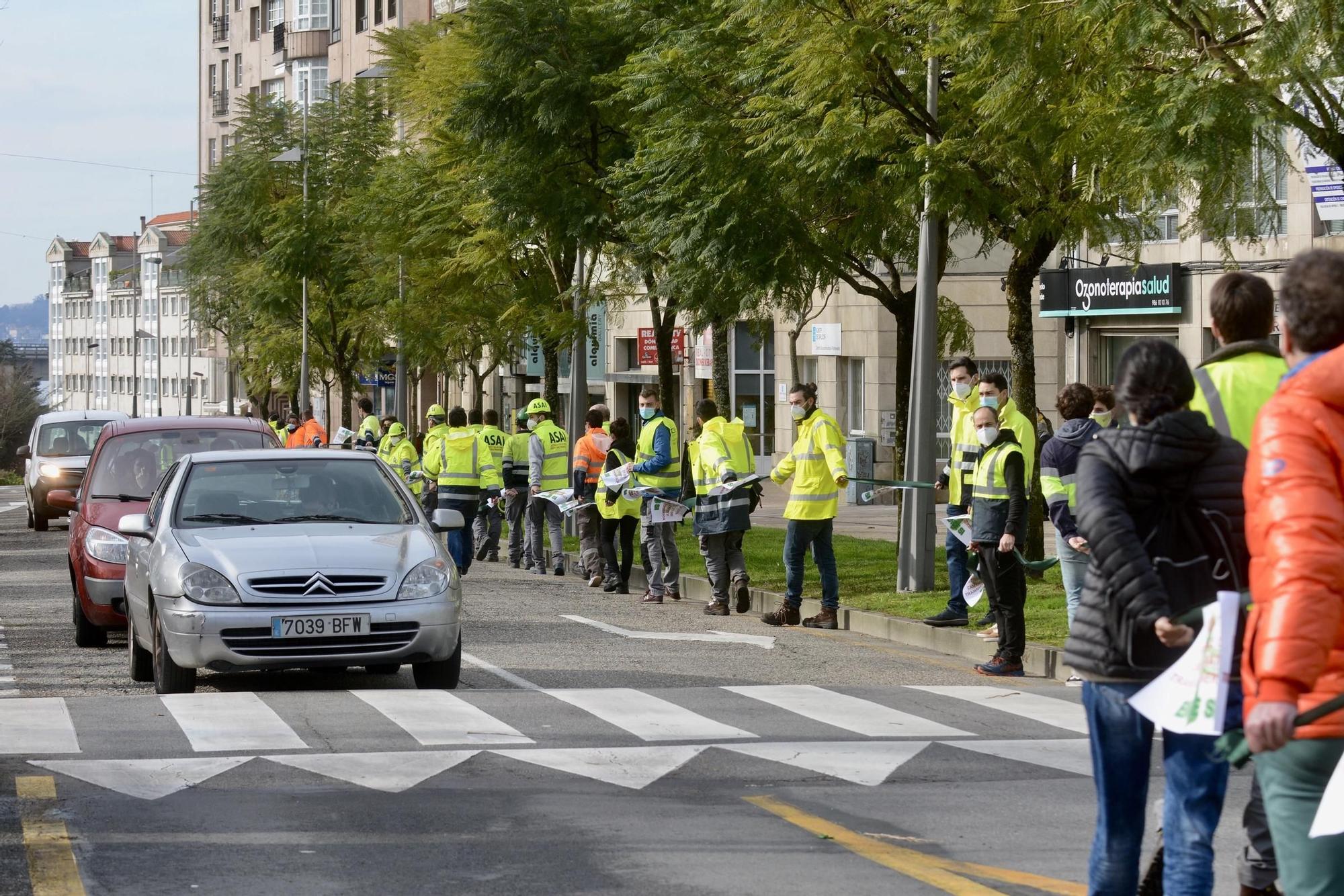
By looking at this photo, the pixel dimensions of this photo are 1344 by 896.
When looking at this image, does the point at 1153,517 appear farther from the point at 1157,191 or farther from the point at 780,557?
the point at 780,557

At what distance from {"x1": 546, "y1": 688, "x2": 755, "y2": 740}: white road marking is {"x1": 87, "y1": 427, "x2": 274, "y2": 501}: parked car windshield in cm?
520

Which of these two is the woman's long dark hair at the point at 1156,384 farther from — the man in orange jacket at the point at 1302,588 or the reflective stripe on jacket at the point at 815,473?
the reflective stripe on jacket at the point at 815,473

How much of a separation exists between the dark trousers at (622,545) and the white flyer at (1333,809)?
Answer: 644 inches

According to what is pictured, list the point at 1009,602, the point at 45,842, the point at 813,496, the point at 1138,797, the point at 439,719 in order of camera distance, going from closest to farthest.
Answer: the point at 1138,797
the point at 45,842
the point at 439,719
the point at 1009,602
the point at 813,496

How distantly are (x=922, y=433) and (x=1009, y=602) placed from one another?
5.57 metres

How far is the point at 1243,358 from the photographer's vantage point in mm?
5824

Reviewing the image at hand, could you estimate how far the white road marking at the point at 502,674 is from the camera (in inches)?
476

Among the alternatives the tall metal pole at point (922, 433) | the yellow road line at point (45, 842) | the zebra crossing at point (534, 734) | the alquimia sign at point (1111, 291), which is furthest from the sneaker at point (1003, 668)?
the alquimia sign at point (1111, 291)

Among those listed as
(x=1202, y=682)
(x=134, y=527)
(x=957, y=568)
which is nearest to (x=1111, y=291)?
(x=957, y=568)

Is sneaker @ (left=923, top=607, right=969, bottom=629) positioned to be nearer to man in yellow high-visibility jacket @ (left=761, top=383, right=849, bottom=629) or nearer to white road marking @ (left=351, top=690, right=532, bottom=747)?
man in yellow high-visibility jacket @ (left=761, top=383, right=849, bottom=629)

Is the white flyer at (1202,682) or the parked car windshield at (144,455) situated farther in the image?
the parked car windshield at (144,455)

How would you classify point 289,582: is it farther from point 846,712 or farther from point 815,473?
point 815,473

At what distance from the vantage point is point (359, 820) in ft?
24.8

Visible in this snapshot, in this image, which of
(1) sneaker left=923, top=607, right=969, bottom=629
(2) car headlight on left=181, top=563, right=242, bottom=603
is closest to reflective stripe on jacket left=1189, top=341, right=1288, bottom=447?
(2) car headlight on left=181, top=563, right=242, bottom=603
